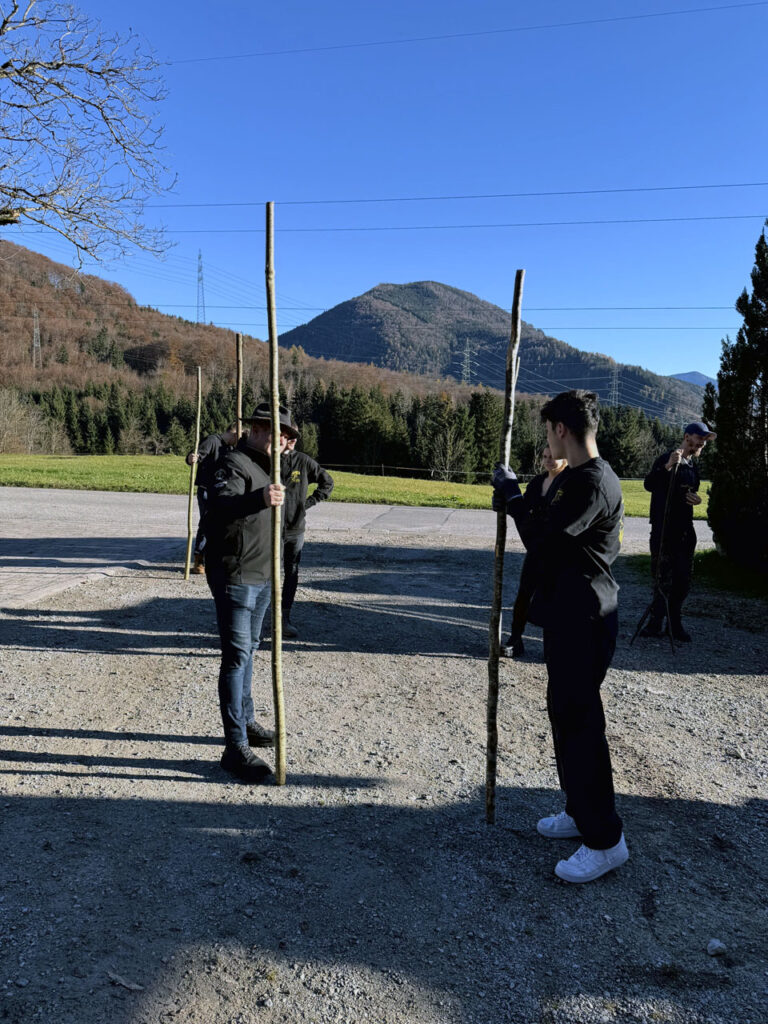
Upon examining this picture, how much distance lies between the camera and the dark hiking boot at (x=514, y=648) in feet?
23.2

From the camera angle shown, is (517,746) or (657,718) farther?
(657,718)

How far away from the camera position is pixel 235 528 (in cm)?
427

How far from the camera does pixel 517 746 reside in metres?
4.93

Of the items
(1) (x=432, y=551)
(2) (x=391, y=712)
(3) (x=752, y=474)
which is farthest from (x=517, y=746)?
(1) (x=432, y=551)

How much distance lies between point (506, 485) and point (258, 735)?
2.52 m

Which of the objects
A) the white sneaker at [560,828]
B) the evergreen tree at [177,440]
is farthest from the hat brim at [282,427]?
the evergreen tree at [177,440]

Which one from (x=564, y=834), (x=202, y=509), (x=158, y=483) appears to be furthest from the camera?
(x=158, y=483)

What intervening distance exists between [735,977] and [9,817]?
3475 millimetres

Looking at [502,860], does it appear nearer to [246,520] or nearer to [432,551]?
[246,520]

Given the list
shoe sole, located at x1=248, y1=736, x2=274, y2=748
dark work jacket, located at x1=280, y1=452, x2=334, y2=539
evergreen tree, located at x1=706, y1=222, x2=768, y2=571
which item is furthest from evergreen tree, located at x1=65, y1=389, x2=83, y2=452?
shoe sole, located at x1=248, y1=736, x2=274, y2=748

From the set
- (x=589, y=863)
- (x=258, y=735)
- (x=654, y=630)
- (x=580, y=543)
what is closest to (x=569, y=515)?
(x=580, y=543)

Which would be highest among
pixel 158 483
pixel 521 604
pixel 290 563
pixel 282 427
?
pixel 282 427

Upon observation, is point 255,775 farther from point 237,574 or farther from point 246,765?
→ point 237,574

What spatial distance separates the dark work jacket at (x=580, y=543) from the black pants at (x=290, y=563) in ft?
13.7
